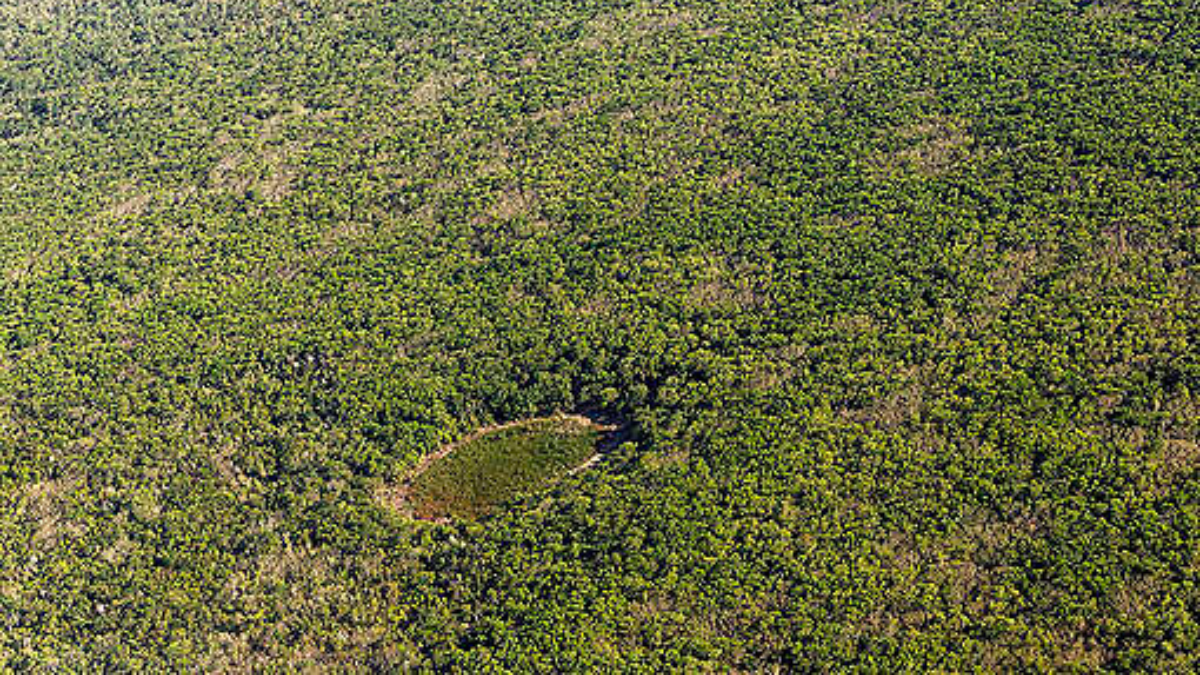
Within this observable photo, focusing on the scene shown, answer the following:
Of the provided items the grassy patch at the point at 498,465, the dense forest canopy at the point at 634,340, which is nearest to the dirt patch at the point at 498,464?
the grassy patch at the point at 498,465

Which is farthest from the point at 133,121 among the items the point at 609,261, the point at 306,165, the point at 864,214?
the point at 864,214

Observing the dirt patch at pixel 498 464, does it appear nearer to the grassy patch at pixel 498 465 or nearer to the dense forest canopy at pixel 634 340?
the grassy patch at pixel 498 465

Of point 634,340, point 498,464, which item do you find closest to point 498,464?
point 498,464

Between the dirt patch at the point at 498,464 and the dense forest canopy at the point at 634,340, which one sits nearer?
the dense forest canopy at the point at 634,340

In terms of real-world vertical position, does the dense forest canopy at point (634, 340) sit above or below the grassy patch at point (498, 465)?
above

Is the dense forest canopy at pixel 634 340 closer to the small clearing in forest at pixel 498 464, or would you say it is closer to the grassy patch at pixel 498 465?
the small clearing in forest at pixel 498 464

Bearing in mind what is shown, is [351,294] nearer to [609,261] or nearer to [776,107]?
[609,261]

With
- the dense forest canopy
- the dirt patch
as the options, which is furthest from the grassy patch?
the dense forest canopy
